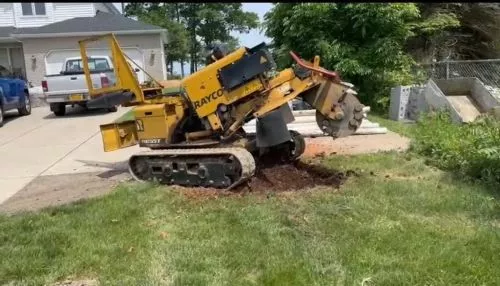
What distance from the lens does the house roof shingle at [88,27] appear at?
24.6 metres

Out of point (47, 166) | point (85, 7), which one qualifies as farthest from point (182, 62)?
point (47, 166)

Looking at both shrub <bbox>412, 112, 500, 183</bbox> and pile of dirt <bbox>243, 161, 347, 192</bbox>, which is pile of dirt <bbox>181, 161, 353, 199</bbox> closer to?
pile of dirt <bbox>243, 161, 347, 192</bbox>

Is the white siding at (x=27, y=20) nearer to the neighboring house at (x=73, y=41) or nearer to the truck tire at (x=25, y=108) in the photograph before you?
the neighboring house at (x=73, y=41)

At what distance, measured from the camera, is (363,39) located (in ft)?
47.8

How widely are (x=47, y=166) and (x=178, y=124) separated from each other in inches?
130

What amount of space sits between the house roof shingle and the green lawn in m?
20.2

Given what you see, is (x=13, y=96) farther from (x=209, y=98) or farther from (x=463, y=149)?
(x=463, y=149)

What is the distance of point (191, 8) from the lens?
165 ft

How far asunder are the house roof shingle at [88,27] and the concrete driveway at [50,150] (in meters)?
9.39

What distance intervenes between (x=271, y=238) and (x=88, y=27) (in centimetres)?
2297

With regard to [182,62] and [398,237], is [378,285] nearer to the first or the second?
[398,237]

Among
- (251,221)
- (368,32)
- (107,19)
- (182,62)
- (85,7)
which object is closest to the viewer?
(251,221)

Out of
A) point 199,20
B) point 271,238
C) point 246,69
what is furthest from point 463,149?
point 199,20

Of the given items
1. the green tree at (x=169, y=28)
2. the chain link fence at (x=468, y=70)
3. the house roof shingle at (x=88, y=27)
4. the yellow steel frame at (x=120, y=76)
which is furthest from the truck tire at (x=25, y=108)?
the green tree at (x=169, y=28)
